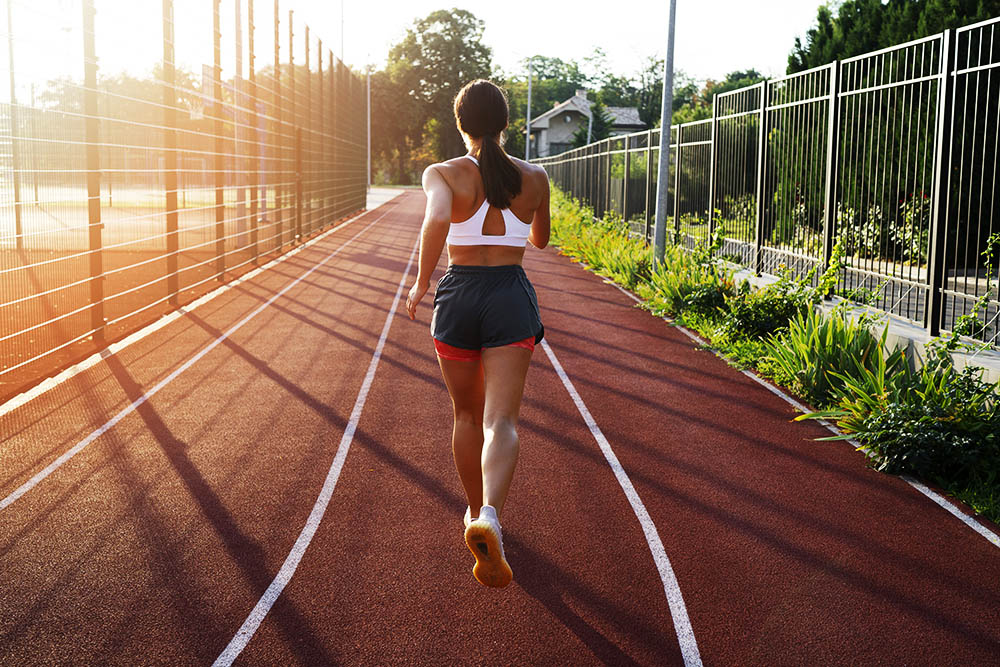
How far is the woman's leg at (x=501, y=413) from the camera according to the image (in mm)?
4211

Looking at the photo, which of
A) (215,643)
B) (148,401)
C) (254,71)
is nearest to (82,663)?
(215,643)

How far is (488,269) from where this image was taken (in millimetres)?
4328

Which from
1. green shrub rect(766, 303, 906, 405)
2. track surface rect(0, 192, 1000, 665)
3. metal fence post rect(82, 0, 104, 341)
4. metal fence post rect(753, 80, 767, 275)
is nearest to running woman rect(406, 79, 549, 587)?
track surface rect(0, 192, 1000, 665)

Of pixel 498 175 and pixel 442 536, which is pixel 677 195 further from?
pixel 498 175

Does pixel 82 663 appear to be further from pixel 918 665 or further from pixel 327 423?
pixel 327 423

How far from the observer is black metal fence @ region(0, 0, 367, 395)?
8922mm

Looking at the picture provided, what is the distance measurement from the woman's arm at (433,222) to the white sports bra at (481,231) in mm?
60

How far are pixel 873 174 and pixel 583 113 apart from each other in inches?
3361

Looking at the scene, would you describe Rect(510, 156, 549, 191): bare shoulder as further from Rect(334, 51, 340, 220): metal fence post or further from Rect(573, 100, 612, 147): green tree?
Rect(573, 100, 612, 147): green tree

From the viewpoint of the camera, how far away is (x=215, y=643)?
4.04 metres

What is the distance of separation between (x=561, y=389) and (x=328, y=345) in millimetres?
3201

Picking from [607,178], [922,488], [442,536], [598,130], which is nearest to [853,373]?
[922,488]

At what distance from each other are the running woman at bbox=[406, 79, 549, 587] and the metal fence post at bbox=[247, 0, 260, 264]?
1524cm

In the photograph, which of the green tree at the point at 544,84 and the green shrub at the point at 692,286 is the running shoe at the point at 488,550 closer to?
the green shrub at the point at 692,286
